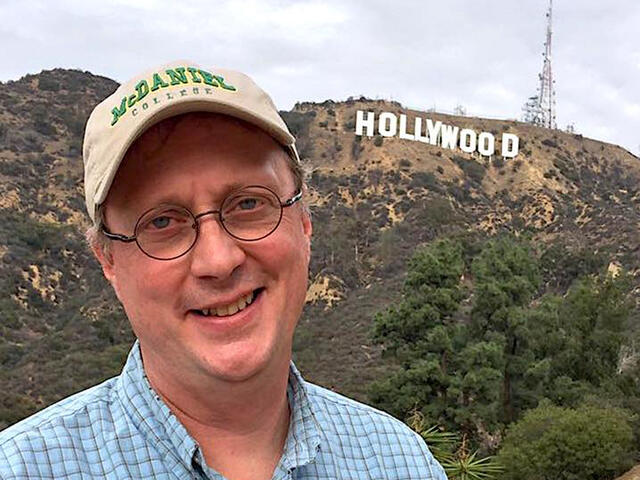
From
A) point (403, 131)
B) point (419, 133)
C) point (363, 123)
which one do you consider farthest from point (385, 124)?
point (419, 133)

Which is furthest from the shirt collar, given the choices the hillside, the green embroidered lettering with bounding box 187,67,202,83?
the hillside

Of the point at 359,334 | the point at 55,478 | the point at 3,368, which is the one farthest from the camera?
the point at 359,334

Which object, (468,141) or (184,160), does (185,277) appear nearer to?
(184,160)

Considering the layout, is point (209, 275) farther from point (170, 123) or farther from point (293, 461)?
point (293, 461)

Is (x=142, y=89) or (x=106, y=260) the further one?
(x=106, y=260)

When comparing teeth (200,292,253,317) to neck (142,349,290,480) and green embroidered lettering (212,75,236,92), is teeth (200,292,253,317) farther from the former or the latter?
green embroidered lettering (212,75,236,92)

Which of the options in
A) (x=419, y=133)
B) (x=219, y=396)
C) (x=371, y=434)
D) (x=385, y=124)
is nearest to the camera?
(x=219, y=396)

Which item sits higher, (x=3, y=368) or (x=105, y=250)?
(x=105, y=250)

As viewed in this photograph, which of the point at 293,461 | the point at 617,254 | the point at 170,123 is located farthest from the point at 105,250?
the point at 617,254
